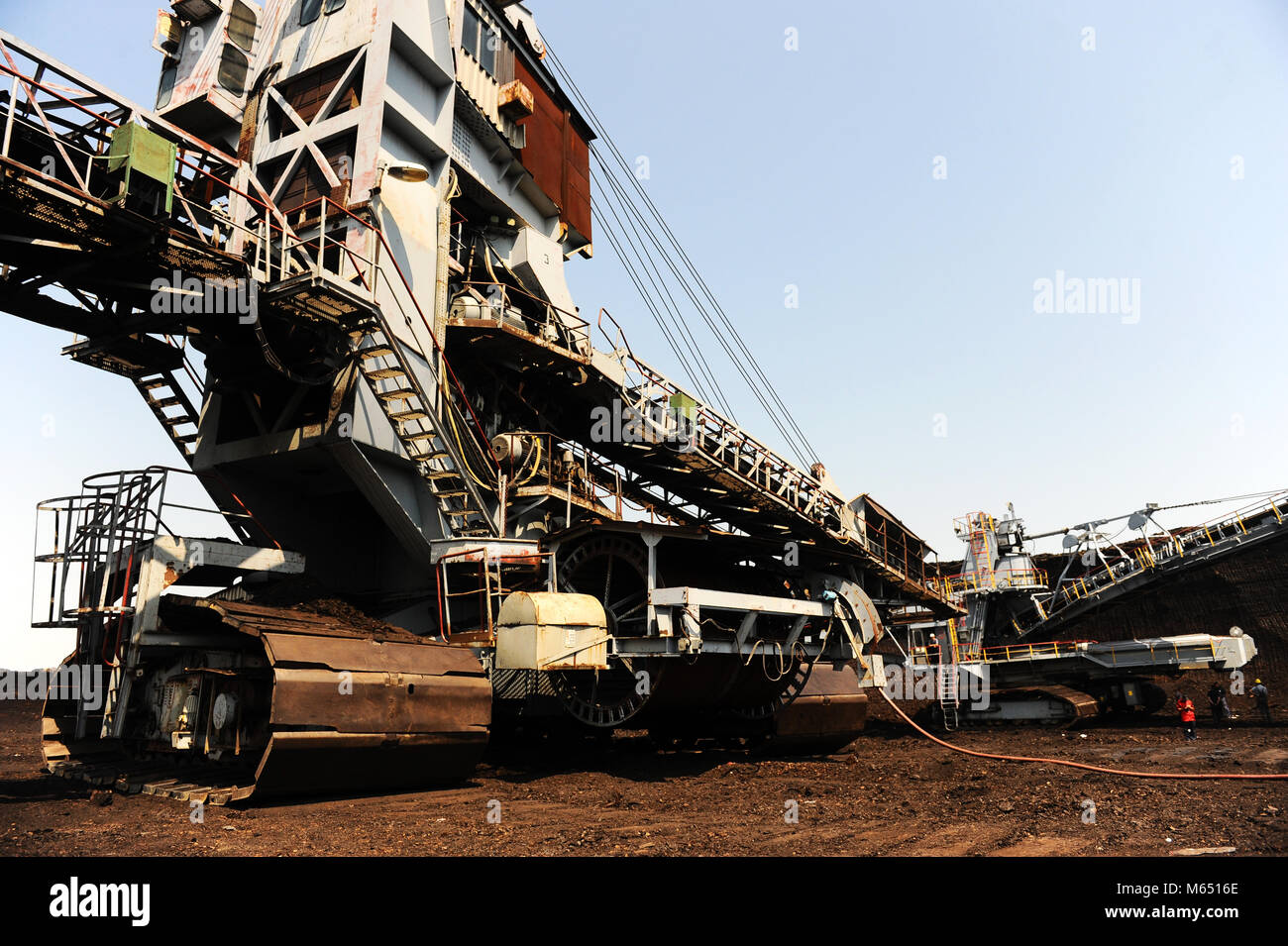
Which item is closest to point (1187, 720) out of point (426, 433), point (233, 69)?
point (426, 433)

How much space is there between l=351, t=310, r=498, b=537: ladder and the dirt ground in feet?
13.5

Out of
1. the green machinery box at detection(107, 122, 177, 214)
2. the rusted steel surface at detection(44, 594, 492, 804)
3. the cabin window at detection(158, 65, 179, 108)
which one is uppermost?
the cabin window at detection(158, 65, 179, 108)

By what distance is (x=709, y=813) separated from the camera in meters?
9.02

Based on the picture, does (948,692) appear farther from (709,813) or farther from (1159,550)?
(709,813)

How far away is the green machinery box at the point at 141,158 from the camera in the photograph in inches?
366

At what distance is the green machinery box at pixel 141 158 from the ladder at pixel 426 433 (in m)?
3.50

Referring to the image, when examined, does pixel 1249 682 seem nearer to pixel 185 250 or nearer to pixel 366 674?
pixel 366 674

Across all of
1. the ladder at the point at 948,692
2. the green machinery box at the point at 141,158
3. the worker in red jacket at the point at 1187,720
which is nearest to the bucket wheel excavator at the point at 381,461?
the green machinery box at the point at 141,158

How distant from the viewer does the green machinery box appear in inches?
366

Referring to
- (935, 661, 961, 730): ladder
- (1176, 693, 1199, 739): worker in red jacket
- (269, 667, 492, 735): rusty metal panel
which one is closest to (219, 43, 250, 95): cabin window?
(269, 667, 492, 735): rusty metal panel

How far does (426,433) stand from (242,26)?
10.6 meters

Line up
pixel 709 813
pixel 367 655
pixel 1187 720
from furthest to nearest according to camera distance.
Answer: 1. pixel 1187 720
2. pixel 367 655
3. pixel 709 813

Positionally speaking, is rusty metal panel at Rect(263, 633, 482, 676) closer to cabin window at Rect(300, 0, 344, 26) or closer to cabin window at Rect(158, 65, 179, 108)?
cabin window at Rect(158, 65, 179, 108)

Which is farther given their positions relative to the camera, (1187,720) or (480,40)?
(1187,720)
